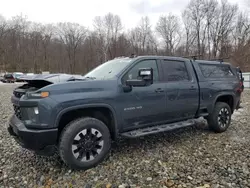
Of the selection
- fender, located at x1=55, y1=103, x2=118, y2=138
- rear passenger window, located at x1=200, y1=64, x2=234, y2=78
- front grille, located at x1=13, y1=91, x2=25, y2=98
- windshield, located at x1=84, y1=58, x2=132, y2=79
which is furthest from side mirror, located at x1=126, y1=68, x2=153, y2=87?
rear passenger window, located at x1=200, y1=64, x2=234, y2=78

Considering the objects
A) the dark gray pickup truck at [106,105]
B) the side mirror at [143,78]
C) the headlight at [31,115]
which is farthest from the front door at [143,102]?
the headlight at [31,115]

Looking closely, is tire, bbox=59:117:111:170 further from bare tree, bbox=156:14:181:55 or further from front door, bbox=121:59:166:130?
bare tree, bbox=156:14:181:55

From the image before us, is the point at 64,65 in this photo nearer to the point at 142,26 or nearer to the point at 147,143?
the point at 142,26

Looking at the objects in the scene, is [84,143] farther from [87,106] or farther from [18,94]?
[18,94]

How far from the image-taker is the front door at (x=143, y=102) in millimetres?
3715

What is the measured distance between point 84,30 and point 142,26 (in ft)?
55.5

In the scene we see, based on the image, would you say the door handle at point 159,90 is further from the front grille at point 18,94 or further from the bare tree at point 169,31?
the bare tree at point 169,31

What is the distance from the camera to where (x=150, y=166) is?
346 cm

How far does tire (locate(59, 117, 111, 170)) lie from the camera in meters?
3.18

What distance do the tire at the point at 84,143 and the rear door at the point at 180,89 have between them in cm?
151

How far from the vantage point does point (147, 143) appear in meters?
4.50

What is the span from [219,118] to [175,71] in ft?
5.88

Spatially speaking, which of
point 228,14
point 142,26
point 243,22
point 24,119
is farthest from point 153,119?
point 142,26

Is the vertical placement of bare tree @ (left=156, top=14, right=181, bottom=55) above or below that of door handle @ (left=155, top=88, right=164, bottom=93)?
above
